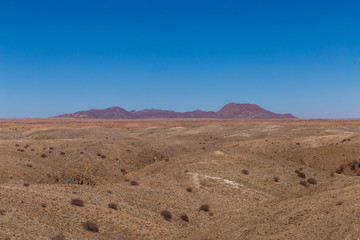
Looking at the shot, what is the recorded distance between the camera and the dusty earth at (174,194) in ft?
61.4

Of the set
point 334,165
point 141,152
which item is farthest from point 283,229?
point 141,152

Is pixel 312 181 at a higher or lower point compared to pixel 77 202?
lower

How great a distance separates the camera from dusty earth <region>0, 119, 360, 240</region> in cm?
1872

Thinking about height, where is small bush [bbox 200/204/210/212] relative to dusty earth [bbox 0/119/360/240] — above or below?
below

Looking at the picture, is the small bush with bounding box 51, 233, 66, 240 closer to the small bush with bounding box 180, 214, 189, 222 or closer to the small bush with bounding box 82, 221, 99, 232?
the small bush with bounding box 82, 221, 99, 232

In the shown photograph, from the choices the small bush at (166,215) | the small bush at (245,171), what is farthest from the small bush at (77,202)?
the small bush at (245,171)

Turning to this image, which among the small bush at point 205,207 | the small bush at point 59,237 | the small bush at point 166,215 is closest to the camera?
the small bush at point 59,237

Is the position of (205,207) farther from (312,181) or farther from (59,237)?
(312,181)

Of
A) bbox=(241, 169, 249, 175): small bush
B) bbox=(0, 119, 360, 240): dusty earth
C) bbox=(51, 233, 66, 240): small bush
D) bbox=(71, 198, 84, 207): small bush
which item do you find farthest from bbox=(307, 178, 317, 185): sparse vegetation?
bbox=(51, 233, 66, 240): small bush

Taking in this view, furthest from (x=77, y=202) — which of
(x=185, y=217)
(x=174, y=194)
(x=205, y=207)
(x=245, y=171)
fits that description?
(x=245, y=171)

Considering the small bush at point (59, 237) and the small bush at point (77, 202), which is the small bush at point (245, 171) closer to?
the small bush at point (77, 202)

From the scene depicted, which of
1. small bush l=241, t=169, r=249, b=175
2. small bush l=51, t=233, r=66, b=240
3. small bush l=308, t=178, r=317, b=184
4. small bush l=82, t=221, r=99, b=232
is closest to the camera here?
small bush l=51, t=233, r=66, b=240

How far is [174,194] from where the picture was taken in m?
30.8

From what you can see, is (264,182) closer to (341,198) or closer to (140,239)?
(341,198)
